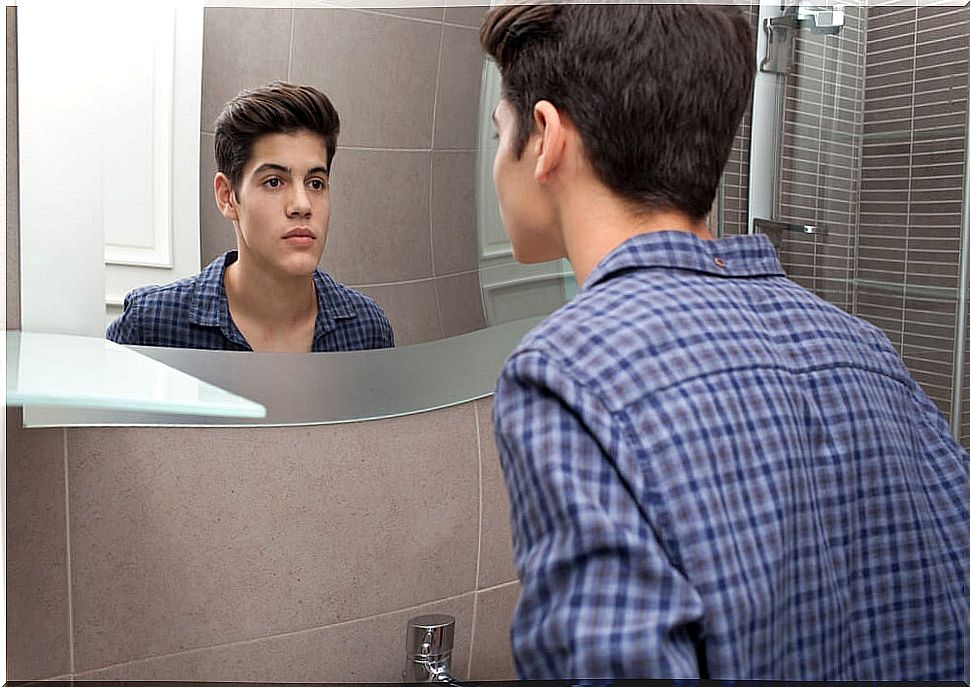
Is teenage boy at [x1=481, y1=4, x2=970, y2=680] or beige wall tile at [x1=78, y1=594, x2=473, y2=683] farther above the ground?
teenage boy at [x1=481, y1=4, x2=970, y2=680]

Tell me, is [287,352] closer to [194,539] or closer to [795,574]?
[194,539]

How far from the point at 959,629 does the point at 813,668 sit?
164mm

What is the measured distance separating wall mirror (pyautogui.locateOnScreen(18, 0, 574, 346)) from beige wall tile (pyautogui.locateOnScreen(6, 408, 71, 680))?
11 centimetres

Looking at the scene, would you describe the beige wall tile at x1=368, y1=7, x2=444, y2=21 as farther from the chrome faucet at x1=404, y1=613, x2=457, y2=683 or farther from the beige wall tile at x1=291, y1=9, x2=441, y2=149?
the chrome faucet at x1=404, y1=613, x2=457, y2=683

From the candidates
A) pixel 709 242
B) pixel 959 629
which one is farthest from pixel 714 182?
pixel 959 629

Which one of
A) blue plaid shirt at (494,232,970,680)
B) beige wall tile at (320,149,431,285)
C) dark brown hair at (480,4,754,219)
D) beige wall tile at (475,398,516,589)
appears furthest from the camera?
beige wall tile at (475,398,516,589)

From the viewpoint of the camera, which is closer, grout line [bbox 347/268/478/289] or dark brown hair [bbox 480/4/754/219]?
dark brown hair [bbox 480/4/754/219]

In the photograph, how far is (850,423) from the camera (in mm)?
742

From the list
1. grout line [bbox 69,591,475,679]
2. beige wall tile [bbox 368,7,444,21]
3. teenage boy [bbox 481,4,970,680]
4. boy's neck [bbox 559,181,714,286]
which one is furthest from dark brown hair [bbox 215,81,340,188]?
grout line [bbox 69,591,475,679]

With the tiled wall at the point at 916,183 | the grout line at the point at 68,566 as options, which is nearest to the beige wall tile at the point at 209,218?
the grout line at the point at 68,566

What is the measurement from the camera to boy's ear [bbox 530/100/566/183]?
78cm

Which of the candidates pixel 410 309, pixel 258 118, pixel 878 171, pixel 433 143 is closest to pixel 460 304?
pixel 410 309

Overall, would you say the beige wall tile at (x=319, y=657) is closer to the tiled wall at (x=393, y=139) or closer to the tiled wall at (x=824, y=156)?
the tiled wall at (x=393, y=139)

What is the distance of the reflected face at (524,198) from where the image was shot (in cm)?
81
